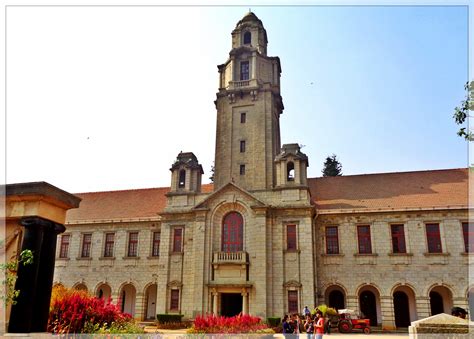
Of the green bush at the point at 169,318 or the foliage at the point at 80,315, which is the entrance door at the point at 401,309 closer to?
the green bush at the point at 169,318

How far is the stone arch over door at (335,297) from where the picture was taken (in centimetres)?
2784

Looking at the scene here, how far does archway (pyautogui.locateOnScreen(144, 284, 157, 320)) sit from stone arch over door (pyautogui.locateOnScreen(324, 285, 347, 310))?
13.2 metres

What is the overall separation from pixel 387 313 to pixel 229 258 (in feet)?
35.4

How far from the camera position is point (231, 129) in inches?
1267

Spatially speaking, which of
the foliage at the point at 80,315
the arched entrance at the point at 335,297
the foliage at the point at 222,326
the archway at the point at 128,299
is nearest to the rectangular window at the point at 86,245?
the archway at the point at 128,299

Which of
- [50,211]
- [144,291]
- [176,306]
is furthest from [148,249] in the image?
[50,211]

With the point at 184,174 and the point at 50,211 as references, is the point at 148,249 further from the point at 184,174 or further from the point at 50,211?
the point at 50,211

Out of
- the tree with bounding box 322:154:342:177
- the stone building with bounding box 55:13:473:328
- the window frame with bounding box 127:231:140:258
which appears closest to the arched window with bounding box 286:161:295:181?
the stone building with bounding box 55:13:473:328

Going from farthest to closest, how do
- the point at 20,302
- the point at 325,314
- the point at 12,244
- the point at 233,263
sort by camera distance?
the point at 233,263 < the point at 325,314 < the point at 12,244 < the point at 20,302

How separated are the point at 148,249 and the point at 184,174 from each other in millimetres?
6554

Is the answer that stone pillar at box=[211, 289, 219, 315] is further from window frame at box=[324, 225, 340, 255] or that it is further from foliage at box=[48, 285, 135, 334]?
foliage at box=[48, 285, 135, 334]

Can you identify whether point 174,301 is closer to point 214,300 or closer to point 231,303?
point 214,300

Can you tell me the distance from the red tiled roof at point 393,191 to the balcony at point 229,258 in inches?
270

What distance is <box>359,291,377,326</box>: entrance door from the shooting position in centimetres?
2748
